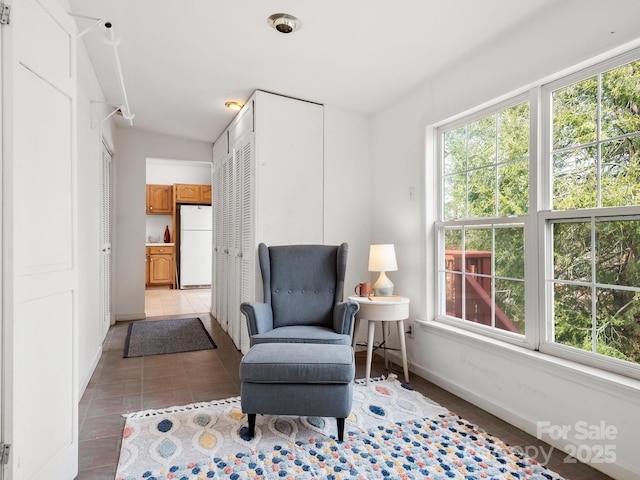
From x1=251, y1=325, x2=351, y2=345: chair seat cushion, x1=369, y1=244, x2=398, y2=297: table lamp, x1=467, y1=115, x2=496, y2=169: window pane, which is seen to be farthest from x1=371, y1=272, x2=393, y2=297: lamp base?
x1=467, y1=115, x2=496, y2=169: window pane

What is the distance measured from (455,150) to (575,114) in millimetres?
923

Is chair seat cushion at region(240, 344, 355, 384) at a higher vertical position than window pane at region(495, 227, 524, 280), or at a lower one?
lower

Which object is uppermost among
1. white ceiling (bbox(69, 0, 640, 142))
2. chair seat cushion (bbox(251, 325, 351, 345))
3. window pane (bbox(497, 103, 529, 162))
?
white ceiling (bbox(69, 0, 640, 142))

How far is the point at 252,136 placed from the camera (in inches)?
135

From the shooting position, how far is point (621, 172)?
6.17 ft

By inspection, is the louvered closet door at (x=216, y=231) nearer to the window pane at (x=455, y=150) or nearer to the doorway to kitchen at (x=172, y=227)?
the doorway to kitchen at (x=172, y=227)

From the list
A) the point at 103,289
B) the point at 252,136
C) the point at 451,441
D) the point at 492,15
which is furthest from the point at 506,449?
the point at 103,289

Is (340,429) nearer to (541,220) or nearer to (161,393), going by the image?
(161,393)

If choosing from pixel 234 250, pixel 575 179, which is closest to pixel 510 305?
pixel 575 179

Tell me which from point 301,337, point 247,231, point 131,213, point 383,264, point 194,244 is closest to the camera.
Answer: point 301,337

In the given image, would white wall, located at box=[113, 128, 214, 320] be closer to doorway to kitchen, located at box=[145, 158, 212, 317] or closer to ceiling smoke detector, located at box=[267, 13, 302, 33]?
doorway to kitchen, located at box=[145, 158, 212, 317]

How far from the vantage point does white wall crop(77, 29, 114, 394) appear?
2.79m

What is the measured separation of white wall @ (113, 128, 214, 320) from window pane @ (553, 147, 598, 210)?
15.5ft

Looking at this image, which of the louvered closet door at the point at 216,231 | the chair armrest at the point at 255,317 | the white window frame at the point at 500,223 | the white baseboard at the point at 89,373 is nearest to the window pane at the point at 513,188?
the white window frame at the point at 500,223
